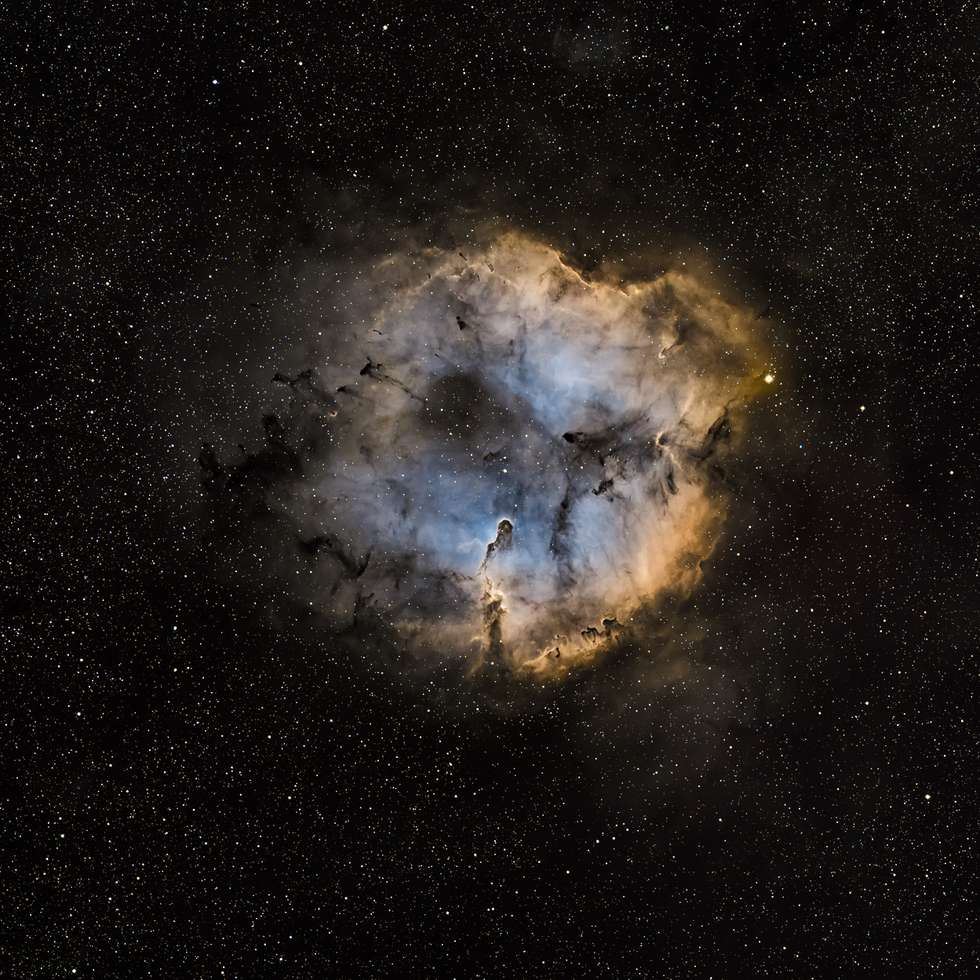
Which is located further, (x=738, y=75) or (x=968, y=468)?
(x=968, y=468)

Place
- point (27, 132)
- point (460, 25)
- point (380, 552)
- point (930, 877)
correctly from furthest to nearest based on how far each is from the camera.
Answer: point (930, 877) → point (380, 552) → point (460, 25) → point (27, 132)

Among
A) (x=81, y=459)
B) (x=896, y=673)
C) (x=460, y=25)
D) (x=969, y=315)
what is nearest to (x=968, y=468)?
(x=969, y=315)

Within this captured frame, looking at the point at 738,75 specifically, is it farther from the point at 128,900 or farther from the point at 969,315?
the point at 128,900

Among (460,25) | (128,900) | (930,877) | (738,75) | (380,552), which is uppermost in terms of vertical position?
(460,25)

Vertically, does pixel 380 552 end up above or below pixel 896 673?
above

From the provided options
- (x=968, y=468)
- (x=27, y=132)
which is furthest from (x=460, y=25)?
(x=968, y=468)

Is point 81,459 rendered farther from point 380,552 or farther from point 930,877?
point 930,877

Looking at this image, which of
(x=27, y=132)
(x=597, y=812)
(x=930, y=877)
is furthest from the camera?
(x=930, y=877)
